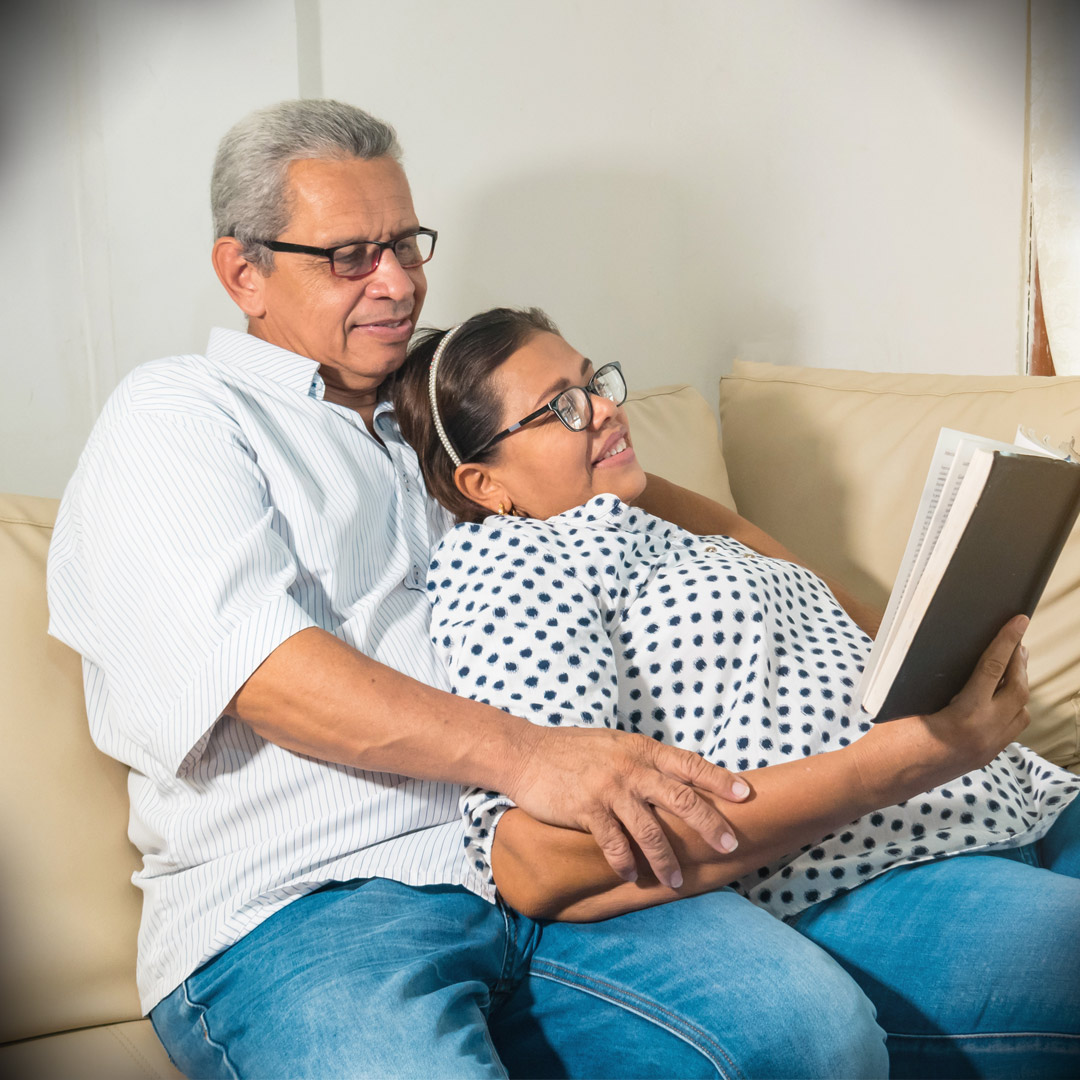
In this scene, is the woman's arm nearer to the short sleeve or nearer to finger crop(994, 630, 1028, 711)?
finger crop(994, 630, 1028, 711)

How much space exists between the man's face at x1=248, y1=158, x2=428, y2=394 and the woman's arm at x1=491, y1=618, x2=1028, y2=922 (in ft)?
2.18

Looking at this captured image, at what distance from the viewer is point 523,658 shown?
109cm

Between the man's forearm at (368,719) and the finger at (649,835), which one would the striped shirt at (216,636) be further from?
the finger at (649,835)

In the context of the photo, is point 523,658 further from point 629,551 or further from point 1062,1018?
point 1062,1018

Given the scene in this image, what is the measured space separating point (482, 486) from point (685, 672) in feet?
1.27

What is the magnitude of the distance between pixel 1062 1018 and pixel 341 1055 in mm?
705

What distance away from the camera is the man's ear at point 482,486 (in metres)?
1.37

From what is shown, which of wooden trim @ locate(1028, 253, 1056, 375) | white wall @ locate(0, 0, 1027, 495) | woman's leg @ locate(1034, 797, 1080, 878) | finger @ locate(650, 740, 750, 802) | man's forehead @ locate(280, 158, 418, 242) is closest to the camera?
finger @ locate(650, 740, 750, 802)

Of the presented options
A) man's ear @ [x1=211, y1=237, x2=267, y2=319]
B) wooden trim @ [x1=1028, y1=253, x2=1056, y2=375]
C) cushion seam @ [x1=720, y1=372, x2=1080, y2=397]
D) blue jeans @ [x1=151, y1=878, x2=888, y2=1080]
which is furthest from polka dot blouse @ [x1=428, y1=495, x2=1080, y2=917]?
wooden trim @ [x1=1028, y1=253, x2=1056, y2=375]

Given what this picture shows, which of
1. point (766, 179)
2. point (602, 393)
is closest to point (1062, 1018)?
point (602, 393)

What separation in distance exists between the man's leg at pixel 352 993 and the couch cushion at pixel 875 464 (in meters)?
0.94

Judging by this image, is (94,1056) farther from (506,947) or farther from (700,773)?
(700,773)

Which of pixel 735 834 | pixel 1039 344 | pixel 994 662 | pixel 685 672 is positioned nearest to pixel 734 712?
pixel 685 672

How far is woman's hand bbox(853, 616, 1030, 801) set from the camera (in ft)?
3.38
